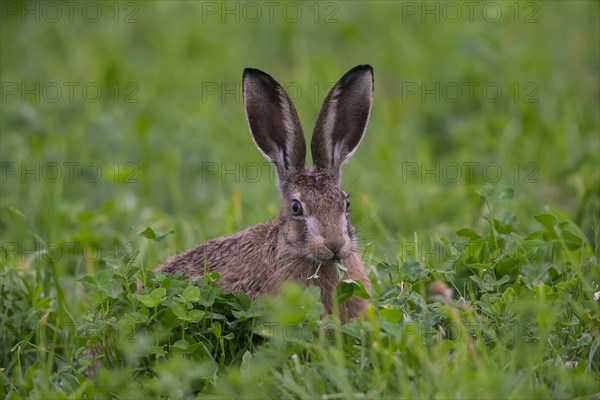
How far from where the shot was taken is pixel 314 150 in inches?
251

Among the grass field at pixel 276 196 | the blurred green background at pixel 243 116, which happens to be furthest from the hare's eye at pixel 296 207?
the blurred green background at pixel 243 116

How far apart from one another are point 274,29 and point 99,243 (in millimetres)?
4892

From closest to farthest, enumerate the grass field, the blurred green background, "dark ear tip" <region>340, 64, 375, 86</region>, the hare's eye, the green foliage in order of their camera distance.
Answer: the green foliage → the grass field → the hare's eye → "dark ear tip" <region>340, 64, 375, 86</region> → the blurred green background

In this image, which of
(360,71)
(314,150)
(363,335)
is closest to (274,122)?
(314,150)

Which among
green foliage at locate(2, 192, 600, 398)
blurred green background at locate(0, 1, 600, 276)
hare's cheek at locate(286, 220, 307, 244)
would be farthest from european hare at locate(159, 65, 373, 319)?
blurred green background at locate(0, 1, 600, 276)

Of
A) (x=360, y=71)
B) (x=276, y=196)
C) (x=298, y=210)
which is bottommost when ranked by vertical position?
(x=276, y=196)

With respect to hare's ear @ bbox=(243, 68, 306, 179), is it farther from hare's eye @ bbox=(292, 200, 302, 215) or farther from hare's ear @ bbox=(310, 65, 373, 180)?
hare's eye @ bbox=(292, 200, 302, 215)

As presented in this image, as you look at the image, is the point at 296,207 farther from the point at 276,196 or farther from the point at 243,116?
the point at 243,116

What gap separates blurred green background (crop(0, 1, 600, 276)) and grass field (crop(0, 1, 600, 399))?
29mm

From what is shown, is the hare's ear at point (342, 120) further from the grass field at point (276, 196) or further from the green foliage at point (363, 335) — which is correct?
the green foliage at point (363, 335)

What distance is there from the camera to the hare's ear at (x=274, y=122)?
20.9 ft

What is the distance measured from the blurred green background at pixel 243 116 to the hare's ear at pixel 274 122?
1102 millimetres

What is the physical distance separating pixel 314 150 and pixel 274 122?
1.18ft

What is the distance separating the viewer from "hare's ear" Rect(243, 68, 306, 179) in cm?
637
